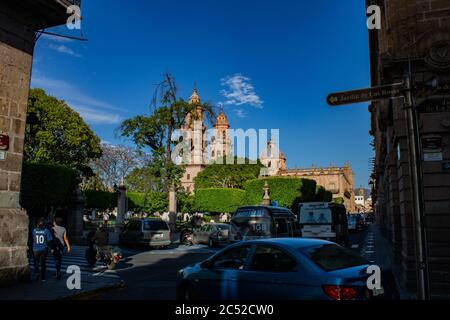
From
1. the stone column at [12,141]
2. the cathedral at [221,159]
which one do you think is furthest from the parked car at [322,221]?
the cathedral at [221,159]

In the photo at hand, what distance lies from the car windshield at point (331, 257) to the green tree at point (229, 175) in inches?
3103

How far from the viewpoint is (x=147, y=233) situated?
73.8 ft

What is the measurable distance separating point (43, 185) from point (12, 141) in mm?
17441

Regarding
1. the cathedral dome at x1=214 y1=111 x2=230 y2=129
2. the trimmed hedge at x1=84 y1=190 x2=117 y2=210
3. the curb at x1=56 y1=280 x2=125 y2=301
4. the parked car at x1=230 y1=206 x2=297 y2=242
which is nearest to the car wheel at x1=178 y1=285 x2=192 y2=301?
the curb at x1=56 y1=280 x2=125 y2=301

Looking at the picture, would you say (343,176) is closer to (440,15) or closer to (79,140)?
(79,140)

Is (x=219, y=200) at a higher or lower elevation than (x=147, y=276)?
higher

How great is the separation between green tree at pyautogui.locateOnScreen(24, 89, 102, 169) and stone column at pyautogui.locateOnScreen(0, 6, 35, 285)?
101ft

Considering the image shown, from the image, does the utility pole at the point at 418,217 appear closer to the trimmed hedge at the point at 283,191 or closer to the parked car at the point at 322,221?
the parked car at the point at 322,221

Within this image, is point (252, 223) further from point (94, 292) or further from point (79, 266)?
point (94, 292)

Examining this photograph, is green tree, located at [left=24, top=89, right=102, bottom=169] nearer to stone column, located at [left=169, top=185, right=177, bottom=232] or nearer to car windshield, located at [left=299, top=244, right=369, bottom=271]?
stone column, located at [left=169, top=185, right=177, bottom=232]

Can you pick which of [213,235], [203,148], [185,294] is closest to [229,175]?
[203,148]

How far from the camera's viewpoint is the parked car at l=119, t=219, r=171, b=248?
2244 cm

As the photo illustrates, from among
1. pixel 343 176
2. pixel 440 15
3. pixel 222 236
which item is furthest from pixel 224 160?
pixel 440 15

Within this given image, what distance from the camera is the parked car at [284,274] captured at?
17.4 feet
